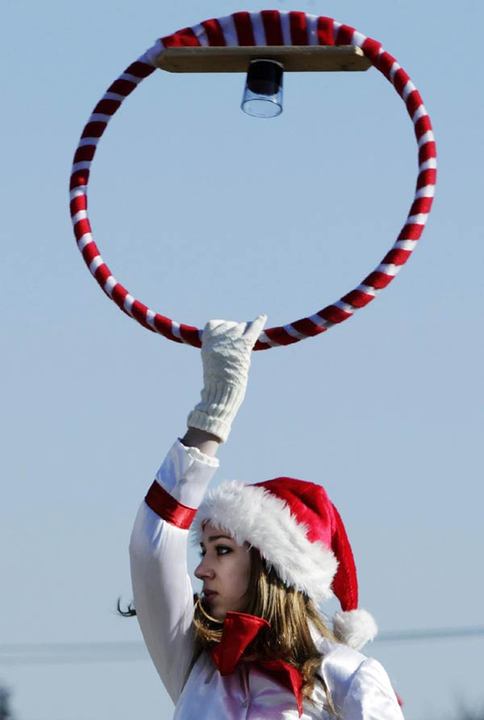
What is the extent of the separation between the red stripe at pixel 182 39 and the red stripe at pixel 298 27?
15.1 inches

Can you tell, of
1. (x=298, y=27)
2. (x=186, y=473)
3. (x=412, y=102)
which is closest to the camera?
(x=186, y=473)

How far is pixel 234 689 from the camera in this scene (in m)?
7.40

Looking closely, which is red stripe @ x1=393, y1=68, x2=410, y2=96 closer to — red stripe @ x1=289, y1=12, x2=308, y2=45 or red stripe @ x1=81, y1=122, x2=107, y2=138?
red stripe @ x1=289, y1=12, x2=308, y2=45

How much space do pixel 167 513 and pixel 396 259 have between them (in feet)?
4.37

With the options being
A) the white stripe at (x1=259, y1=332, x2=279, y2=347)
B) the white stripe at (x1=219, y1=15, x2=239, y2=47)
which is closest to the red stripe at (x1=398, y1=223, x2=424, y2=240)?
the white stripe at (x1=259, y1=332, x2=279, y2=347)

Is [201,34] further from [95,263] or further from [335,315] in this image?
[335,315]

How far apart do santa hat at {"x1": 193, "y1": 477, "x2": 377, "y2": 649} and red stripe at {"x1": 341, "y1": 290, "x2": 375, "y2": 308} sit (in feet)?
2.47

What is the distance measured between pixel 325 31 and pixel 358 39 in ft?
0.46

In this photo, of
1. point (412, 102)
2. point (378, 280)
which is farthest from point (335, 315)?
point (412, 102)

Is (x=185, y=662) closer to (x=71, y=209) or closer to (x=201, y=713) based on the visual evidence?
(x=201, y=713)

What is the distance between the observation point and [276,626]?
7.46 meters

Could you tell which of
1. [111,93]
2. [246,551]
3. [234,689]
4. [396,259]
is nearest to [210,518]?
[246,551]

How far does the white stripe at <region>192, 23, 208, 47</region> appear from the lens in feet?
26.5

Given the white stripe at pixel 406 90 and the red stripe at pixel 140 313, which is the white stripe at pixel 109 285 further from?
the white stripe at pixel 406 90
